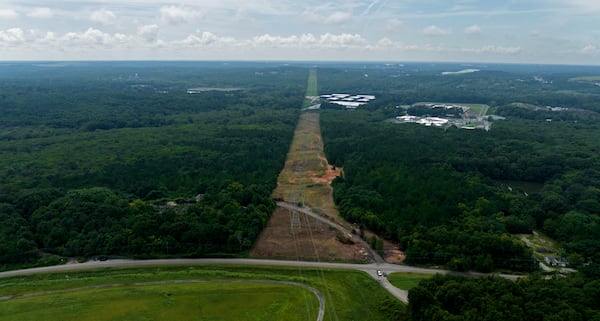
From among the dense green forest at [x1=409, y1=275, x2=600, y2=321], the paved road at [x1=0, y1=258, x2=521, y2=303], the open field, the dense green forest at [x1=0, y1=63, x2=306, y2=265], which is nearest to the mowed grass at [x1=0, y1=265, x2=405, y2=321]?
the paved road at [x1=0, y1=258, x2=521, y2=303]

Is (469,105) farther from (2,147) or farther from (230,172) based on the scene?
(2,147)

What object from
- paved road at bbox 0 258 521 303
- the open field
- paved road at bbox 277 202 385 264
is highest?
the open field

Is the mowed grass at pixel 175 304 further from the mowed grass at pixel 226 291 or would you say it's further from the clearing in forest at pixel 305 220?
the clearing in forest at pixel 305 220

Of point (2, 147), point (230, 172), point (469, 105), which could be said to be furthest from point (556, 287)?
point (469, 105)

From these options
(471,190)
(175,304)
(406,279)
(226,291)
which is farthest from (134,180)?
(471,190)

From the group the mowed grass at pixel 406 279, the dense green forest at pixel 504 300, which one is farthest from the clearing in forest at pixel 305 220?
the dense green forest at pixel 504 300

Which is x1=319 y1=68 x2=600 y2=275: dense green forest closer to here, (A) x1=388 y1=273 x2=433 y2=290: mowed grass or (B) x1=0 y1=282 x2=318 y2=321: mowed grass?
(A) x1=388 y1=273 x2=433 y2=290: mowed grass

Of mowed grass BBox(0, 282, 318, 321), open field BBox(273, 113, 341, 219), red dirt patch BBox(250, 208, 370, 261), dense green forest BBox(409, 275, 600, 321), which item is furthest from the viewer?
open field BBox(273, 113, 341, 219)
